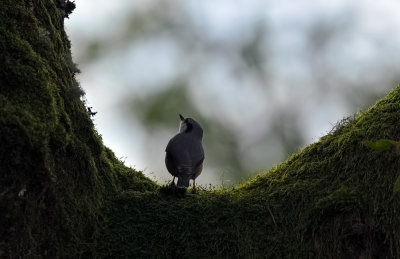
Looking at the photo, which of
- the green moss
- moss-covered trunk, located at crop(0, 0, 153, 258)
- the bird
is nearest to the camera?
moss-covered trunk, located at crop(0, 0, 153, 258)

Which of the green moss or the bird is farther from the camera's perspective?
the bird

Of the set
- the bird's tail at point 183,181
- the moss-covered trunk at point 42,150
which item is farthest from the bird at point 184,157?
the moss-covered trunk at point 42,150

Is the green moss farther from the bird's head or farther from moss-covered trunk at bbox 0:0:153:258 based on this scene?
the bird's head

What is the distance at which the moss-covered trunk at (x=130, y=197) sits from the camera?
98.0 inches

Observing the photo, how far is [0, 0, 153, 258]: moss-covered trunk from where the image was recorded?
2396mm

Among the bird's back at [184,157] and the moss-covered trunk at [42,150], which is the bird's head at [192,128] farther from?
the moss-covered trunk at [42,150]

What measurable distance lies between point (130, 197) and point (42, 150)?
98cm

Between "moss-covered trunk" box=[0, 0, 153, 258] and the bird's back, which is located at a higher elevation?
the bird's back

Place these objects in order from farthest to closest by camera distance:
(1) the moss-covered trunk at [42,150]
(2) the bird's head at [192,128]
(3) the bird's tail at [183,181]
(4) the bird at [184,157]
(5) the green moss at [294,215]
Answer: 1. (2) the bird's head at [192,128]
2. (4) the bird at [184,157]
3. (3) the bird's tail at [183,181]
4. (5) the green moss at [294,215]
5. (1) the moss-covered trunk at [42,150]

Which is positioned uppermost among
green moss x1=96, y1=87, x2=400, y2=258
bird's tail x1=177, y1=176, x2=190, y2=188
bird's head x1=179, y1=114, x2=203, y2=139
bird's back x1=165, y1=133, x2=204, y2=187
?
bird's head x1=179, y1=114, x2=203, y2=139

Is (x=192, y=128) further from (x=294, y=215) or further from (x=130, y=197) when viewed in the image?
(x=294, y=215)

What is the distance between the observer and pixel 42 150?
2512 mm

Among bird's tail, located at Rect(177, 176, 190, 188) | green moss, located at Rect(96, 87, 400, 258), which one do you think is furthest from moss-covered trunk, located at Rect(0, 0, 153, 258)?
bird's tail, located at Rect(177, 176, 190, 188)

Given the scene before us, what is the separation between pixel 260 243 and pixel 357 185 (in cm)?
76
